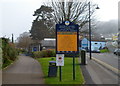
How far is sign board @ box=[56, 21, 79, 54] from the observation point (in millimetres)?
11438

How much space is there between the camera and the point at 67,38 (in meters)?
11.4

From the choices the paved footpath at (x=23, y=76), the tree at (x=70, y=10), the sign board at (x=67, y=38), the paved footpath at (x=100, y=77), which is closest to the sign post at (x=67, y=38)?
the sign board at (x=67, y=38)

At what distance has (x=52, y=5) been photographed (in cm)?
2892

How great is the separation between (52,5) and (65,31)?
18043 mm

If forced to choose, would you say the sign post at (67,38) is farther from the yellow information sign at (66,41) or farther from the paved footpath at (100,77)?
the paved footpath at (100,77)

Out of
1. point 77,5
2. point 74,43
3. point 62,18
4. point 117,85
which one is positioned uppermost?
point 77,5

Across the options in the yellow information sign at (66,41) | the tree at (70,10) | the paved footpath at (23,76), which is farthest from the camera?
the tree at (70,10)

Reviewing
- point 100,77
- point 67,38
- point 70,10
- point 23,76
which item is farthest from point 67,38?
point 70,10

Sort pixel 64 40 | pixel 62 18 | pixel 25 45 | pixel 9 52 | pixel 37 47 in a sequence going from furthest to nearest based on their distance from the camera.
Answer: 1. pixel 25 45
2. pixel 37 47
3. pixel 62 18
4. pixel 9 52
5. pixel 64 40

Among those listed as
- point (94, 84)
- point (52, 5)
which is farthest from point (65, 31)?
point (52, 5)

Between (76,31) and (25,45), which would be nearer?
(76,31)

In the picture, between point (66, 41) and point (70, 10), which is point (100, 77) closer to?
point (66, 41)

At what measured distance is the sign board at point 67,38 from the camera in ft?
37.5

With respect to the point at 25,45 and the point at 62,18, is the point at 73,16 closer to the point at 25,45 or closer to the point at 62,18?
the point at 62,18
